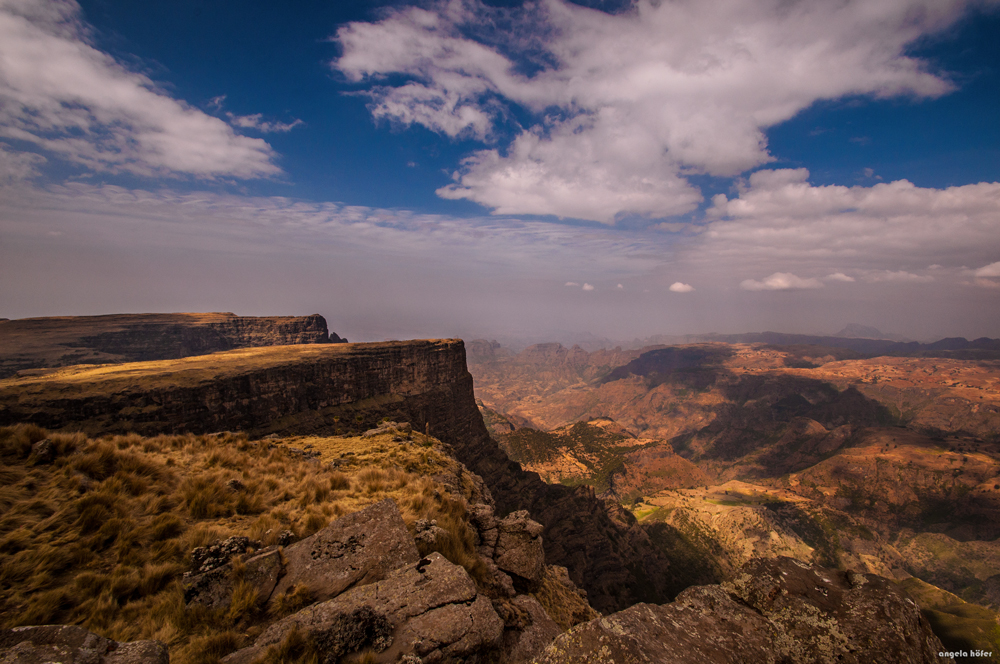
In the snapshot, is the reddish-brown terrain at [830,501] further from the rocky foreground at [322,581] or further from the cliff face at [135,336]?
the rocky foreground at [322,581]

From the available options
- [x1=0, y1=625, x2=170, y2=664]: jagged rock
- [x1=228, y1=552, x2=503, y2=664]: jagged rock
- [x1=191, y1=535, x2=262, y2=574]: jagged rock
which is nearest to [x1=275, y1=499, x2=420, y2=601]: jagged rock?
[x1=228, y1=552, x2=503, y2=664]: jagged rock

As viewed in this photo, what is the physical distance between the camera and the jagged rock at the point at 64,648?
142 inches

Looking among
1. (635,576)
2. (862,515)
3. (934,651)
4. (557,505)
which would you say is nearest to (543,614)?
(934,651)

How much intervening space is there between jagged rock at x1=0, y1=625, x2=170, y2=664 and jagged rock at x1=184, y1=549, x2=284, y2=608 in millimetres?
2059

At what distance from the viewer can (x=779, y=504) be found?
11725cm

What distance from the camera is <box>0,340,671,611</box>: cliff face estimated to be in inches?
1328

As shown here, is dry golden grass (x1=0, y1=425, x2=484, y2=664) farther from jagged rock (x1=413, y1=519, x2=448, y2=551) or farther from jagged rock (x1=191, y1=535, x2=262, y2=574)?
jagged rock (x1=191, y1=535, x2=262, y2=574)

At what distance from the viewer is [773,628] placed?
19.3ft

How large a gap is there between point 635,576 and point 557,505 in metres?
17.7

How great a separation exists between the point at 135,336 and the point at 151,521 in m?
126

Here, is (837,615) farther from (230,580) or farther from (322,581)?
(230,580)

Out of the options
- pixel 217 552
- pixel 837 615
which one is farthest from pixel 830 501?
pixel 217 552

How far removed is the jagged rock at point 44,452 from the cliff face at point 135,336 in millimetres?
96640

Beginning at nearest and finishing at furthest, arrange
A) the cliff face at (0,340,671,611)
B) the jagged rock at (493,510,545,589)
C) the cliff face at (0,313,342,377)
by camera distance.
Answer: the jagged rock at (493,510,545,589), the cliff face at (0,340,671,611), the cliff face at (0,313,342,377)
